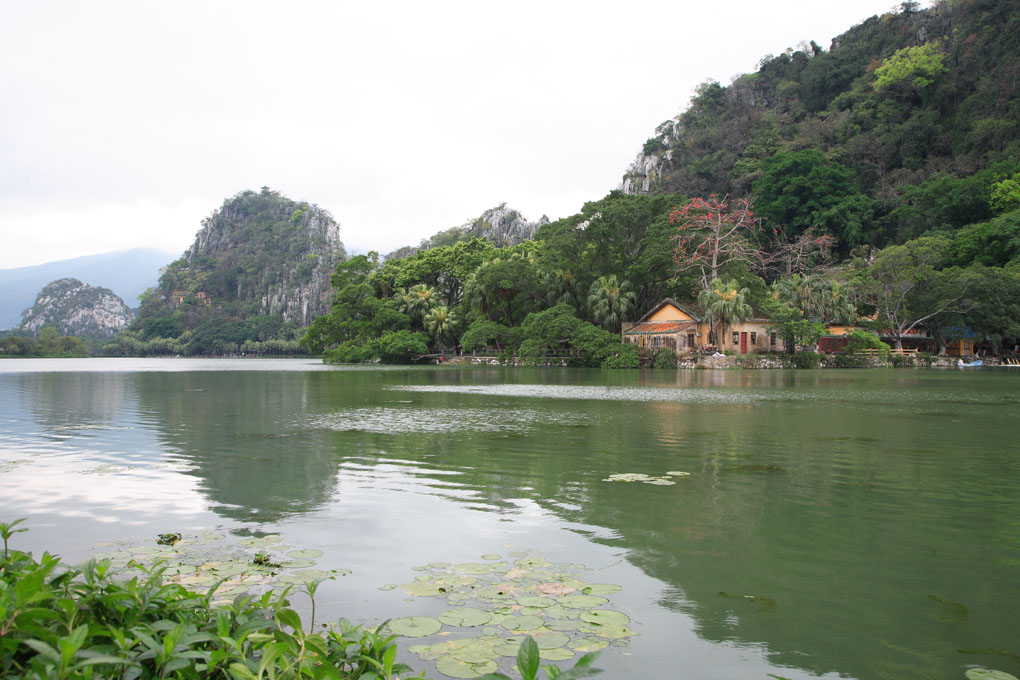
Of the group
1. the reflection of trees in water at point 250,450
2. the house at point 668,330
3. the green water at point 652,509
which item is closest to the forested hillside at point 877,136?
the house at point 668,330

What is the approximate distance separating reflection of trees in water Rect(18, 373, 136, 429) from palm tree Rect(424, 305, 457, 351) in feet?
111

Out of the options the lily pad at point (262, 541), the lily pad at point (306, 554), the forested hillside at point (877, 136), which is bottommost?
the lily pad at point (262, 541)

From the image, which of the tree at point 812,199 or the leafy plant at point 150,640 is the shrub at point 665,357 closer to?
the tree at point 812,199

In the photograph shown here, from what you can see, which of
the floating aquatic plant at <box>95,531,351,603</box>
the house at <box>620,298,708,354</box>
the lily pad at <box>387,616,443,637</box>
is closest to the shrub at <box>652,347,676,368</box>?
the house at <box>620,298,708,354</box>

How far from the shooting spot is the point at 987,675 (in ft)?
A: 11.4

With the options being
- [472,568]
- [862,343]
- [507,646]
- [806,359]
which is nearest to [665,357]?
[806,359]

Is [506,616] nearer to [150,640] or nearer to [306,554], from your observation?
[306,554]

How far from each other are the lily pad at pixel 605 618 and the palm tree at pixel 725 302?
44356 millimetres

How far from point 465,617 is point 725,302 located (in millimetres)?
44907

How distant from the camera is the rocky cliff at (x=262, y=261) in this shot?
136250mm

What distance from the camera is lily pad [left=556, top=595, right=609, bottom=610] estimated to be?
4.41 meters

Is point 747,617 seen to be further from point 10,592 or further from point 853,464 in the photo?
point 853,464

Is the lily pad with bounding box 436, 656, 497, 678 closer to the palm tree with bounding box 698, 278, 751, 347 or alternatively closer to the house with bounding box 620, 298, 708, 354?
the palm tree with bounding box 698, 278, 751, 347

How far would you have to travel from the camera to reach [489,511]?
23.6 feet
